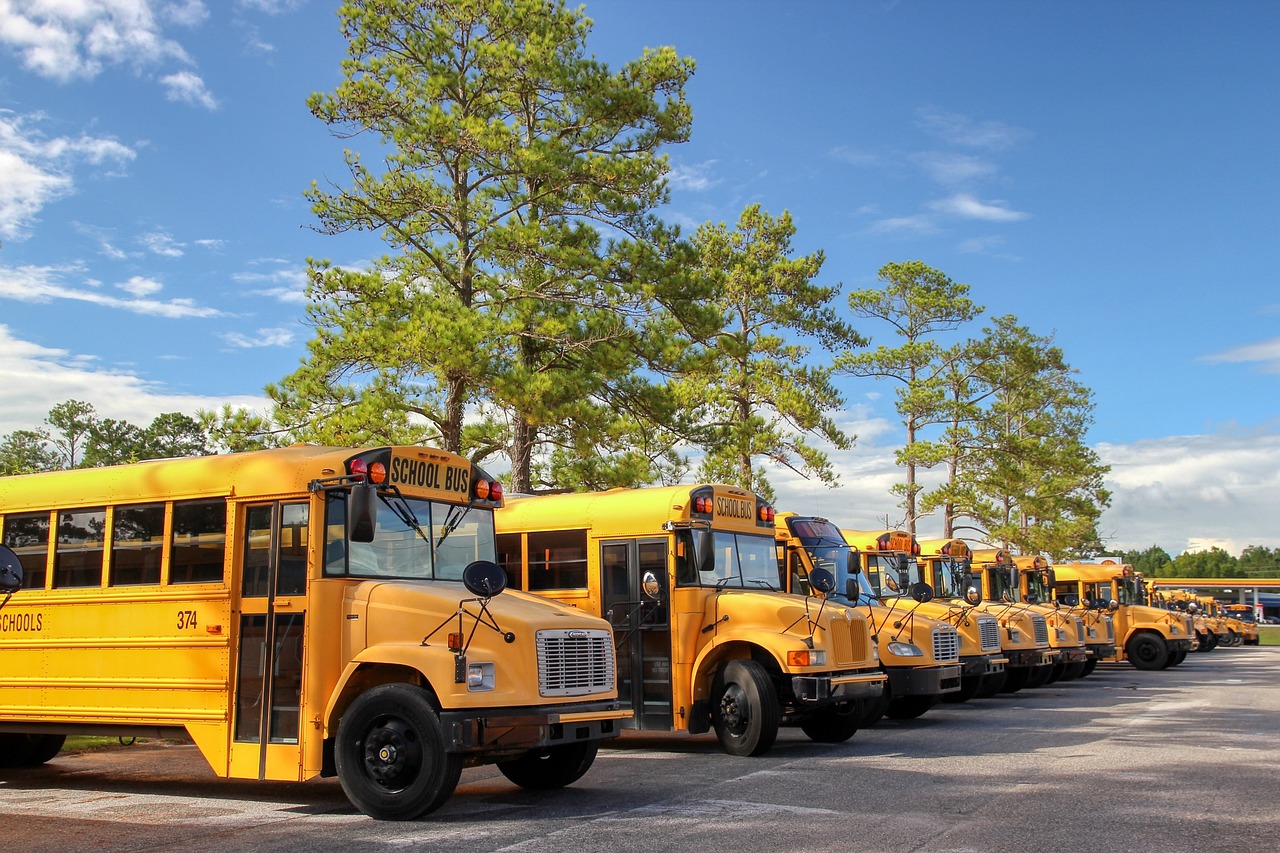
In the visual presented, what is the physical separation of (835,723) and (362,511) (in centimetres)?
693

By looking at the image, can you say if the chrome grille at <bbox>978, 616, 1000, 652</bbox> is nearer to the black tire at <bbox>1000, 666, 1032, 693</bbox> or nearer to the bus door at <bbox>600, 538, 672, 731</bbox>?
the black tire at <bbox>1000, 666, 1032, 693</bbox>

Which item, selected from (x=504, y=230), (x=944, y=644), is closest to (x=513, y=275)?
(x=504, y=230)

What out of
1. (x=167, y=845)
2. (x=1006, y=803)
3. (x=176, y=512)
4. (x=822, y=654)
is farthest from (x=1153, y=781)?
(x=176, y=512)

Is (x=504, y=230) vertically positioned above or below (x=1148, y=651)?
above

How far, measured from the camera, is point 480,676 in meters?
7.88

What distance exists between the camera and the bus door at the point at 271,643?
841 centimetres

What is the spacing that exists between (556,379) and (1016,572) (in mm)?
10444

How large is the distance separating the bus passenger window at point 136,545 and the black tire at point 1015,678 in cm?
1542

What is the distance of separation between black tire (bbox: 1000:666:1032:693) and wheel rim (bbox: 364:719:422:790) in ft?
48.8

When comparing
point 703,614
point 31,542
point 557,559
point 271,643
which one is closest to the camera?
point 271,643

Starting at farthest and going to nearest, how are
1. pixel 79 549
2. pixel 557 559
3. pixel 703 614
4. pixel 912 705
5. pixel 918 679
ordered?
pixel 912 705 → pixel 918 679 → pixel 557 559 → pixel 703 614 → pixel 79 549

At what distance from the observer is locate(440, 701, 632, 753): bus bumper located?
767 cm

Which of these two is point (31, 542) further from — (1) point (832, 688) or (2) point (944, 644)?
(2) point (944, 644)

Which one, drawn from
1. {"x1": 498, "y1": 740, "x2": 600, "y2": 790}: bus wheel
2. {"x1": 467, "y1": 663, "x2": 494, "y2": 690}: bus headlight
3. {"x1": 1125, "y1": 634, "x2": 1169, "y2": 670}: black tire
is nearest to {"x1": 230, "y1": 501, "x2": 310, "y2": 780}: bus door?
{"x1": 467, "y1": 663, "x2": 494, "y2": 690}: bus headlight
